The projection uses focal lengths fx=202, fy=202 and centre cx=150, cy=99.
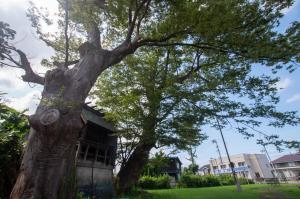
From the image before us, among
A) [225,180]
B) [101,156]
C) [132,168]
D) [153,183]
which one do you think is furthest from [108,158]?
[225,180]

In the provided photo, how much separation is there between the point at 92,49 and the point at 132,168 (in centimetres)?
922

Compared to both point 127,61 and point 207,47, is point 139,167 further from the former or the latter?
point 207,47

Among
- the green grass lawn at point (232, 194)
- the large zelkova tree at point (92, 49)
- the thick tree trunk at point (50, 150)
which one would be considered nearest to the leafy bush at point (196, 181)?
the green grass lawn at point (232, 194)

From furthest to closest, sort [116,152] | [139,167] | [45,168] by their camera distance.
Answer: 1. [116,152]
2. [139,167]
3. [45,168]

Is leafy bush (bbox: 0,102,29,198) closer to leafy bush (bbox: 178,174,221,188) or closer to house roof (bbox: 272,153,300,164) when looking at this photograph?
leafy bush (bbox: 178,174,221,188)

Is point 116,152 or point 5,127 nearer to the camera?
point 5,127

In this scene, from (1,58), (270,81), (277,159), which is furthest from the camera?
(277,159)

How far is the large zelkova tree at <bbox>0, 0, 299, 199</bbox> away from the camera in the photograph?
4.45m

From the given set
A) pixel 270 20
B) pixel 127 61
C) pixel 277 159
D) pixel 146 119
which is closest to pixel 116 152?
pixel 146 119

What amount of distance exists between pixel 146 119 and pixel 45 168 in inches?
259

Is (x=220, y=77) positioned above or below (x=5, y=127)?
above

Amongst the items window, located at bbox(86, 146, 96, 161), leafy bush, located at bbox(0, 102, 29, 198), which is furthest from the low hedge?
leafy bush, located at bbox(0, 102, 29, 198)

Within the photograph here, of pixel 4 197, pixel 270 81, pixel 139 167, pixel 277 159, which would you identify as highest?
pixel 277 159

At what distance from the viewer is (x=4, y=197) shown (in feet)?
20.2
